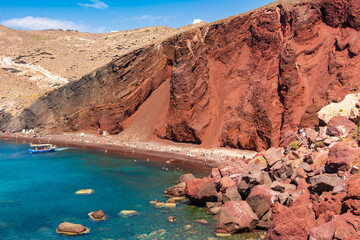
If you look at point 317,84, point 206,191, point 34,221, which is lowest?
point 34,221

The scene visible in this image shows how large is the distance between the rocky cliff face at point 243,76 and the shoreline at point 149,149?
2616 millimetres

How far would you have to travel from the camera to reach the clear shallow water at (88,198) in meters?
26.4

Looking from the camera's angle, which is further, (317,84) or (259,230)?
(317,84)

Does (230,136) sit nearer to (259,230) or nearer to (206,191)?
(206,191)

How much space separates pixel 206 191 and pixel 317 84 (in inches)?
1223

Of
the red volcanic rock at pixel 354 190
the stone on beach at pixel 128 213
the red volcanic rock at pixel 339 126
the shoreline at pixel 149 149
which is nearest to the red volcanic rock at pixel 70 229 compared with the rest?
the stone on beach at pixel 128 213

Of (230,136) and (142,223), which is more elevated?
(230,136)

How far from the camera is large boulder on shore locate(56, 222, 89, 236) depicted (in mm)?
25672

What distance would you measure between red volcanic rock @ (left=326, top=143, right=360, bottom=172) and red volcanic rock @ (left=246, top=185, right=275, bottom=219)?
561cm

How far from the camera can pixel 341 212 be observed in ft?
65.9

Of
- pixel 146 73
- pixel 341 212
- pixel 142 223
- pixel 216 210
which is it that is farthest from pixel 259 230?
pixel 146 73

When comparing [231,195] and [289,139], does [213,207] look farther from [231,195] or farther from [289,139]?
[289,139]

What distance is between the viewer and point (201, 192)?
30.8 meters

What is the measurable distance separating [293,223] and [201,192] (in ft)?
38.9
